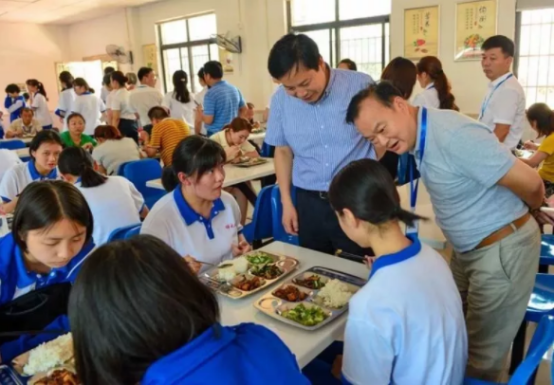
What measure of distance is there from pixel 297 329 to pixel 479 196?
0.69 meters

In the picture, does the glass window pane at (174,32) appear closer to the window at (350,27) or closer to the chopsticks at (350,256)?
the window at (350,27)

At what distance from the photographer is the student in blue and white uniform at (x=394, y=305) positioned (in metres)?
1.10

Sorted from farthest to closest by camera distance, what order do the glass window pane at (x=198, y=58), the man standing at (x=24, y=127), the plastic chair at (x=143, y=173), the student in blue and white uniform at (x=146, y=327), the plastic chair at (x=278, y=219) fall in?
1. the glass window pane at (x=198, y=58)
2. the man standing at (x=24, y=127)
3. the plastic chair at (x=143, y=173)
4. the plastic chair at (x=278, y=219)
5. the student in blue and white uniform at (x=146, y=327)

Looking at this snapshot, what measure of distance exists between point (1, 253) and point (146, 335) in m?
0.89

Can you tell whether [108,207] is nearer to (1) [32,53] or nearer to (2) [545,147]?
(2) [545,147]

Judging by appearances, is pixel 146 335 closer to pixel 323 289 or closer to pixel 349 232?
pixel 349 232

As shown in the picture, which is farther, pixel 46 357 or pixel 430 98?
pixel 430 98

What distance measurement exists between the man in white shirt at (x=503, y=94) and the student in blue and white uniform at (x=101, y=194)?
89.3 inches

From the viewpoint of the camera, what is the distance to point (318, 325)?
4.18ft

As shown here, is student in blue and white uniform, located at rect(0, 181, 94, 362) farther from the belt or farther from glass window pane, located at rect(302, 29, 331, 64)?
glass window pane, located at rect(302, 29, 331, 64)

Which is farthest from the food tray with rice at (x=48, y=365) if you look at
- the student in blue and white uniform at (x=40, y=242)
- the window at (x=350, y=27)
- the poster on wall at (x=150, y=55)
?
the poster on wall at (x=150, y=55)

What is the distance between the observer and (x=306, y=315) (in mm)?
1331

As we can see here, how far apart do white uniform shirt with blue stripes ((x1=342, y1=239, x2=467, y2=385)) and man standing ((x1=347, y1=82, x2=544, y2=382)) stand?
0.34 meters

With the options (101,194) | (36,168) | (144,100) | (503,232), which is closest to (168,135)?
(36,168)
